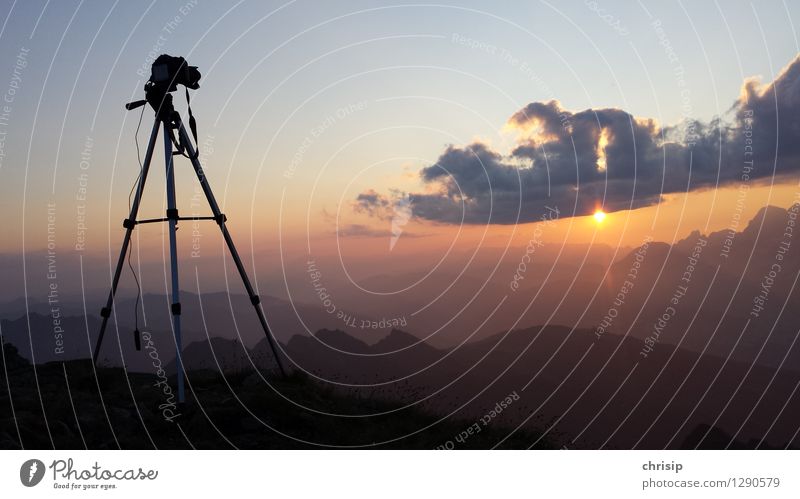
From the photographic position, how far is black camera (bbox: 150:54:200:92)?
9.98 m

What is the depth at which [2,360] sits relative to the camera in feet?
47.2

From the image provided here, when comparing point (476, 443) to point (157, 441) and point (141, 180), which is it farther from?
point (141, 180)

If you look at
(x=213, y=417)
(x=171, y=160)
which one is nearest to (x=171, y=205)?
(x=171, y=160)

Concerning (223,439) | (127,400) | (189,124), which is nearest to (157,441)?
(223,439)
